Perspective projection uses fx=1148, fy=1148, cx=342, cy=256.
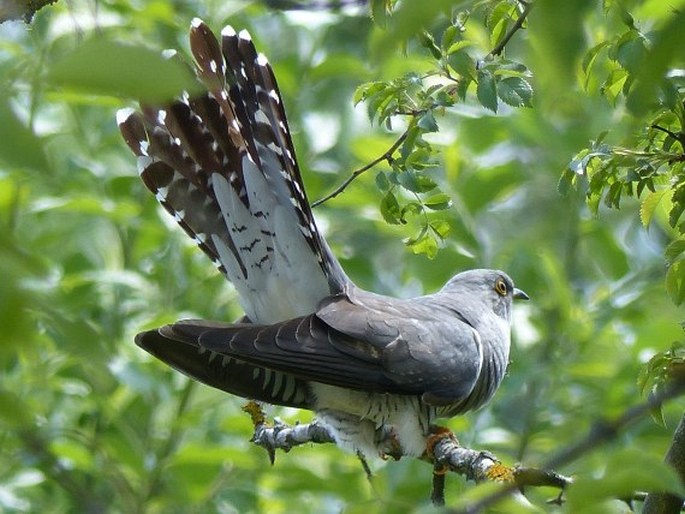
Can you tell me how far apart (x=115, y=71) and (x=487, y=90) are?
1480 mm

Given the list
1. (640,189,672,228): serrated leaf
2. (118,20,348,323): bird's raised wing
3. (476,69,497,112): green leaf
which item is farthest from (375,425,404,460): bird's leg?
(476,69,497,112): green leaf

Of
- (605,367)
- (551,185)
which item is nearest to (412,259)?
(605,367)

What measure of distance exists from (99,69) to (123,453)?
421 cm

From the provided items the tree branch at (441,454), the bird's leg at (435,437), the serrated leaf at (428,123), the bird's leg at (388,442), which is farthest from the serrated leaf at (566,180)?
the bird's leg at (388,442)

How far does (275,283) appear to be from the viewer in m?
3.16

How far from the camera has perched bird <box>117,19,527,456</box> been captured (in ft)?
9.95

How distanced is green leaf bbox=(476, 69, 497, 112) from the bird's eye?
1.76 m

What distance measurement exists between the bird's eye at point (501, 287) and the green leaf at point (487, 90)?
176 centimetres

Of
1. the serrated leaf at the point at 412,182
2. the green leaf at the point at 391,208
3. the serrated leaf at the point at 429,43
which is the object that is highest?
the serrated leaf at the point at 429,43

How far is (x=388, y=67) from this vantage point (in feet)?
15.8

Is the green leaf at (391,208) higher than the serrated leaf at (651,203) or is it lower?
higher

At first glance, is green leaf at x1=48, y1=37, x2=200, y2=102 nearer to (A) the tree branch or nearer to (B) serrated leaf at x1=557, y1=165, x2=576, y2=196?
(A) the tree branch

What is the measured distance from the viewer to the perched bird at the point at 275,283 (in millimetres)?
3033

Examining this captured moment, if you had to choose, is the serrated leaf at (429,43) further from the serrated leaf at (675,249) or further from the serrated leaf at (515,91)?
the serrated leaf at (675,249)
